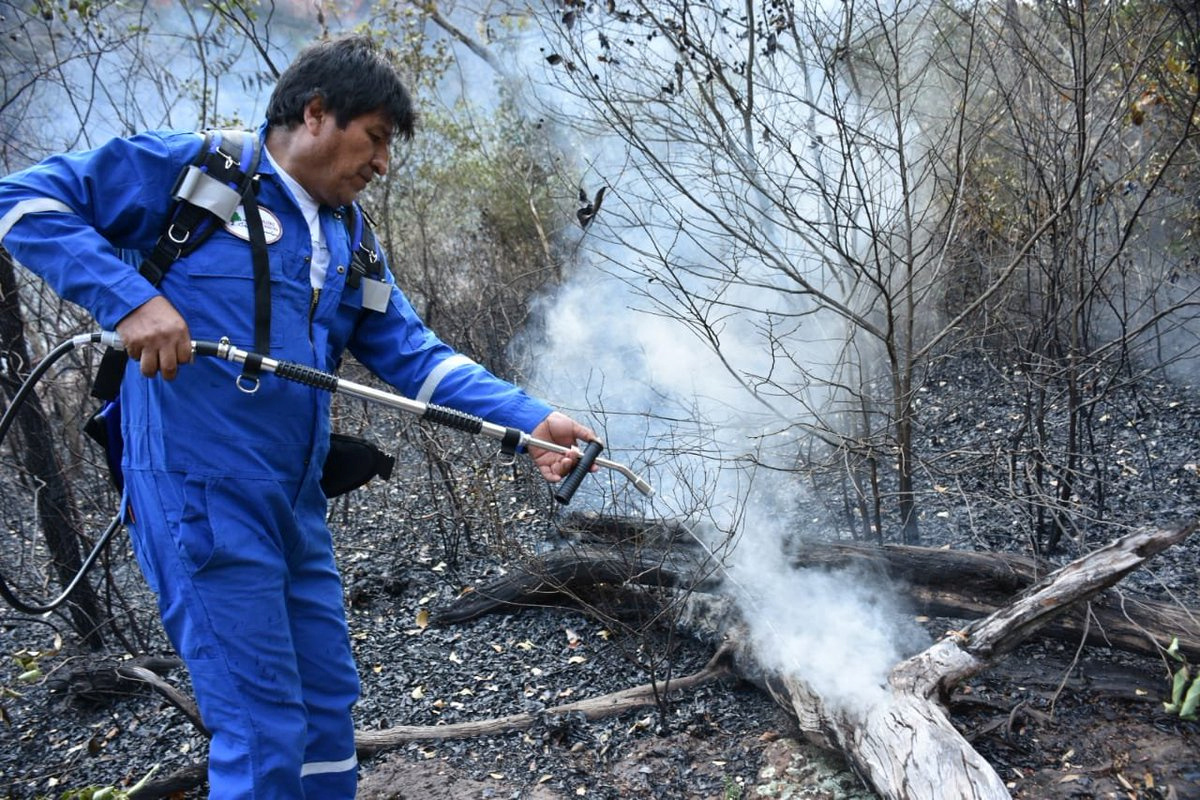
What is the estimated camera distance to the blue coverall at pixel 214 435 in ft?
7.41

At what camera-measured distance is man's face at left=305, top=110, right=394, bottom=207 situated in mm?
2572

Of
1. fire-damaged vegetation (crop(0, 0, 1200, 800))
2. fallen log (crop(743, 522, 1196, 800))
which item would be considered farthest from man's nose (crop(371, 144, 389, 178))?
fallen log (crop(743, 522, 1196, 800))

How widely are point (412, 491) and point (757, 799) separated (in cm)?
359

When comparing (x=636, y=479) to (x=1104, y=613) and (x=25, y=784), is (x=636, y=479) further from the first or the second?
(x=25, y=784)

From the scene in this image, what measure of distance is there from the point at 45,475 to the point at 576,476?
10.3ft

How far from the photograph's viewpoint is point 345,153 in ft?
8.51

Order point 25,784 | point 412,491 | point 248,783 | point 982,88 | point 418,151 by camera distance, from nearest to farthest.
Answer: point 248,783 → point 25,784 → point 982,88 → point 412,491 → point 418,151

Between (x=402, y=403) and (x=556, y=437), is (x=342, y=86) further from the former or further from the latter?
(x=556, y=437)

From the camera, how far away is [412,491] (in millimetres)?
6246

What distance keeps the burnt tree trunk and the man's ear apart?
8.58ft

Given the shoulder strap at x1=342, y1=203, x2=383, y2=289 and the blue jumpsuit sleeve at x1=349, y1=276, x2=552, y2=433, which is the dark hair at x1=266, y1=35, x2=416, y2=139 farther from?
the blue jumpsuit sleeve at x1=349, y1=276, x2=552, y2=433

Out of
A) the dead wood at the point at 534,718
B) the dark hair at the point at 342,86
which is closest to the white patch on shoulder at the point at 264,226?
the dark hair at the point at 342,86

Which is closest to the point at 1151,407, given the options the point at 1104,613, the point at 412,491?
the point at 1104,613

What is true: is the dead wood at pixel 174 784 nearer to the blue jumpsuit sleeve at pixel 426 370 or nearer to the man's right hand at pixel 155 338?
the blue jumpsuit sleeve at pixel 426 370
